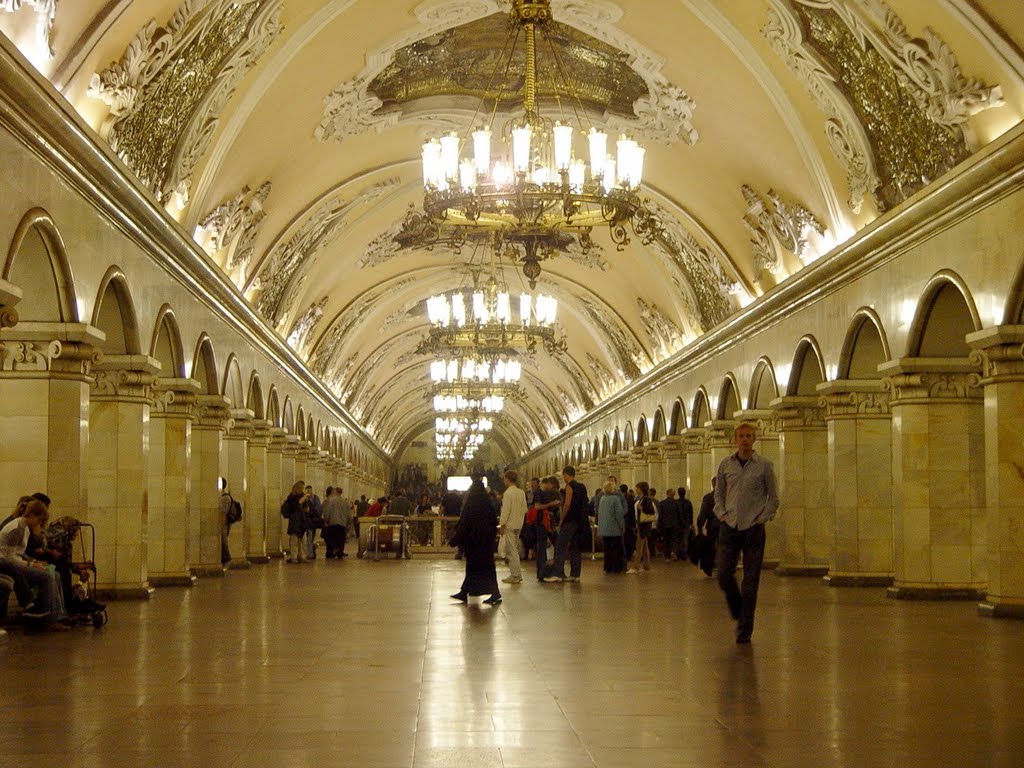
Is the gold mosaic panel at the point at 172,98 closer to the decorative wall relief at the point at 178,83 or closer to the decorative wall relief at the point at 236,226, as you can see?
the decorative wall relief at the point at 178,83

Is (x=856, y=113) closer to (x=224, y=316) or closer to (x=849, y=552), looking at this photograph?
(x=849, y=552)

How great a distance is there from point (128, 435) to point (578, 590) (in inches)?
220

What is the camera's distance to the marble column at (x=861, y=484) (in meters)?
18.0

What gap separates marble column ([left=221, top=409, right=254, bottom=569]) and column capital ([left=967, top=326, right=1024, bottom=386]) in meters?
12.8

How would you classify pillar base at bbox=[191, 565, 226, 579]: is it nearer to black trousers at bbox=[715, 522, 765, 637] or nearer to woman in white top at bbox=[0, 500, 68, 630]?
woman in white top at bbox=[0, 500, 68, 630]

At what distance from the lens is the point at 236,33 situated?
48.1 feet

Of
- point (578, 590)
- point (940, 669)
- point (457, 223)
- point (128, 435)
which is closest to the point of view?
point (940, 669)

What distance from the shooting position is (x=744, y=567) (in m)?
9.95

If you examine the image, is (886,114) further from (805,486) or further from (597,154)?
(805,486)

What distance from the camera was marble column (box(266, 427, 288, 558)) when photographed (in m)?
27.3

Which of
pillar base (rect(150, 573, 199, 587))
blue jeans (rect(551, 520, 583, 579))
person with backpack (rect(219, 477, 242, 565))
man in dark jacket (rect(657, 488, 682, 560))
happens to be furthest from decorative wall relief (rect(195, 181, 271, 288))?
man in dark jacket (rect(657, 488, 682, 560))

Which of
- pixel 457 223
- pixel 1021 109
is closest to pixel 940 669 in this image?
pixel 1021 109

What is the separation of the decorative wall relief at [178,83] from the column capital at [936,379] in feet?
26.8

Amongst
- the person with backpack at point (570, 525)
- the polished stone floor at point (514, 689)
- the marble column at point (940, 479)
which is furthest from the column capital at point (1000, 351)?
the person with backpack at point (570, 525)
